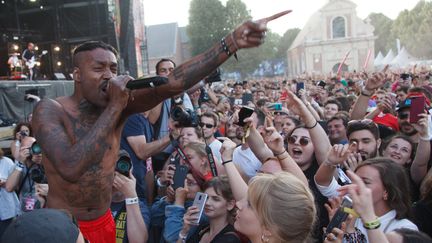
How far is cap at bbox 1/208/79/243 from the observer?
1.36 m

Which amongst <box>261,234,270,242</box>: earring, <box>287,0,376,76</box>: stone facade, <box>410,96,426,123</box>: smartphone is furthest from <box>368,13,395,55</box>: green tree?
<box>261,234,270,242</box>: earring

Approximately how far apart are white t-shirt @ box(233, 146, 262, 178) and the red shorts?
1.70 meters

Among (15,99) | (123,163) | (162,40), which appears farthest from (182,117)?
(162,40)

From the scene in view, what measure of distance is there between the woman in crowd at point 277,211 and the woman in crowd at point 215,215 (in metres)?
0.80

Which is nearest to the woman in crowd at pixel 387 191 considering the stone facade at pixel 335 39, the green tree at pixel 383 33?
the stone facade at pixel 335 39

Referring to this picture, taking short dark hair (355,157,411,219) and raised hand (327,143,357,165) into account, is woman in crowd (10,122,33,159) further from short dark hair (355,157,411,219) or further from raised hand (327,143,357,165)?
short dark hair (355,157,411,219)

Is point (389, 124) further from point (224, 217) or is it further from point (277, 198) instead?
point (277, 198)

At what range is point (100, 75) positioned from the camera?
94.1 inches

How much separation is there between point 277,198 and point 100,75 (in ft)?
3.96

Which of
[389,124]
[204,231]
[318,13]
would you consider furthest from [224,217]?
[318,13]

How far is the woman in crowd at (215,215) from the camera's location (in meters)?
2.96

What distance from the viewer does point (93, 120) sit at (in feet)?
8.08

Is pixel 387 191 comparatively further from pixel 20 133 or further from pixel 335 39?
pixel 335 39

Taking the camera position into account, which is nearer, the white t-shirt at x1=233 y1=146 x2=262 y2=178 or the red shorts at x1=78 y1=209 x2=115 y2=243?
the red shorts at x1=78 y1=209 x2=115 y2=243
